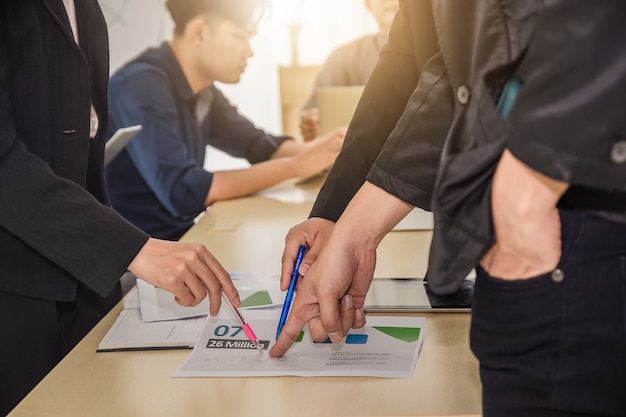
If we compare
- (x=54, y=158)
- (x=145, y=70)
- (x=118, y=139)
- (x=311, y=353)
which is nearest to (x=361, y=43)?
(x=145, y=70)

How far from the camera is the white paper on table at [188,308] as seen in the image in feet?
4.25

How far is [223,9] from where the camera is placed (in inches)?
104

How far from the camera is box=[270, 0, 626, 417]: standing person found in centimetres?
63

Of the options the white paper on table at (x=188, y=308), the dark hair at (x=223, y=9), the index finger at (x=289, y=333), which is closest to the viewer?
the index finger at (x=289, y=333)

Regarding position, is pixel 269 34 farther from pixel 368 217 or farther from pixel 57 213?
pixel 368 217

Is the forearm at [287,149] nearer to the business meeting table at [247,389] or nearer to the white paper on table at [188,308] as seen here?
the white paper on table at [188,308]

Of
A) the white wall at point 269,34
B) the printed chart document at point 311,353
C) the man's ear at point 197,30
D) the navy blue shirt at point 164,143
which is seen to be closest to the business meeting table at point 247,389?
the printed chart document at point 311,353

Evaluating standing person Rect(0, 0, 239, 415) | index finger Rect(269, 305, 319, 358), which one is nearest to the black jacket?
index finger Rect(269, 305, 319, 358)

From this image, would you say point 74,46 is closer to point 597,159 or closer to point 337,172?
point 337,172

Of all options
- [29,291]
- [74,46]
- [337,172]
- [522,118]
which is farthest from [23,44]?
[522,118]

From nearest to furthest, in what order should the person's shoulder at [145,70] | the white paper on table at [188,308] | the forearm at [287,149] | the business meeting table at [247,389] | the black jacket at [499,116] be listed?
the black jacket at [499,116], the business meeting table at [247,389], the white paper on table at [188,308], the person's shoulder at [145,70], the forearm at [287,149]

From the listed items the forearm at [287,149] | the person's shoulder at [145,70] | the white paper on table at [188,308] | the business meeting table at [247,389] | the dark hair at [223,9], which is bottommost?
the forearm at [287,149]

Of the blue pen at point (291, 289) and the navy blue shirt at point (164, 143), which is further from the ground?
the blue pen at point (291, 289)

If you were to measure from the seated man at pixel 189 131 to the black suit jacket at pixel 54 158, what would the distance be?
0.82 m
